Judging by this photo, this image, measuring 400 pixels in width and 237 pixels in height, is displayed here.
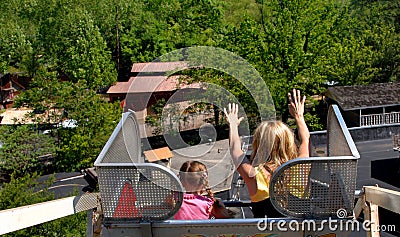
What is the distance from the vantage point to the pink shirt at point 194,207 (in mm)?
3184

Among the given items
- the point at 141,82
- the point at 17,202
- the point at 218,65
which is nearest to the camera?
the point at 141,82

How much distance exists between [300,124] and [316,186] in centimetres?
92

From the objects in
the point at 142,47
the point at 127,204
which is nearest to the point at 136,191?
the point at 127,204

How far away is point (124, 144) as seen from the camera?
3213 mm

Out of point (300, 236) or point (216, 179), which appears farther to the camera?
point (216, 179)

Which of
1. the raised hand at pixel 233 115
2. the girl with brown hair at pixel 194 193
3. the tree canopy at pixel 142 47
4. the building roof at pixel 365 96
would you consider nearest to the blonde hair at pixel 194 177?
the girl with brown hair at pixel 194 193

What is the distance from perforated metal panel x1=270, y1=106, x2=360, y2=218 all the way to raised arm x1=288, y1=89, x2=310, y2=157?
490 millimetres

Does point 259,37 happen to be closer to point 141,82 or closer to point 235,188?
point 235,188

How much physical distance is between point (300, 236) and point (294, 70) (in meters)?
26.2

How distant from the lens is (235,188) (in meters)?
6.50

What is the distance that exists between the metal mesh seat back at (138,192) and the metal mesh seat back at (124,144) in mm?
145

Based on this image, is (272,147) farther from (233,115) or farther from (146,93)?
(146,93)

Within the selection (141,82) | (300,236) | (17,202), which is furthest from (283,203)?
(17,202)

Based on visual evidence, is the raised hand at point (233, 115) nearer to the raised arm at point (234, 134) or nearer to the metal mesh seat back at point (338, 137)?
the raised arm at point (234, 134)
